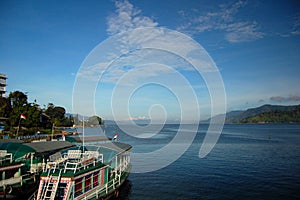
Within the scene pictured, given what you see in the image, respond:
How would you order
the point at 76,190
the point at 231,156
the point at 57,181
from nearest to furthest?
the point at 57,181 → the point at 76,190 → the point at 231,156

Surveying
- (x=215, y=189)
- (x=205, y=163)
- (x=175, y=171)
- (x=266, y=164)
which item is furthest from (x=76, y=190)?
(x=266, y=164)

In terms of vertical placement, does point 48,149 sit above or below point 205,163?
above

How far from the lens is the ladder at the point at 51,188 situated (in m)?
16.1

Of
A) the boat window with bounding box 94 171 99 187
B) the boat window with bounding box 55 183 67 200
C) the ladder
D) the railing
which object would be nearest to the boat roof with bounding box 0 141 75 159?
the railing

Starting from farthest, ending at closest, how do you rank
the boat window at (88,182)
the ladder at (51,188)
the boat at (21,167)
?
the boat at (21,167) → the boat window at (88,182) → the ladder at (51,188)

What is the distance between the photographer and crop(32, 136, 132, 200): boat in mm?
16984

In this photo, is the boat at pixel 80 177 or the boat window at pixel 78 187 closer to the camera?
the boat at pixel 80 177

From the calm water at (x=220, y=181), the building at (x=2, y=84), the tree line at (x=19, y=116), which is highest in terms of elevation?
the building at (x=2, y=84)

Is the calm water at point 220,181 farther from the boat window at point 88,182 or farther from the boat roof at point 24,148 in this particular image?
the boat roof at point 24,148

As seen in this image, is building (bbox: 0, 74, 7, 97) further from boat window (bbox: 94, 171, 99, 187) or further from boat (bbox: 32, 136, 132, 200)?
boat window (bbox: 94, 171, 99, 187)

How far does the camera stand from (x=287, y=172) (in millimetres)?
36094

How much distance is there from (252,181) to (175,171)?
37.6 ft

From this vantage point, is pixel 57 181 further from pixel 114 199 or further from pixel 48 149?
pixel 48 149

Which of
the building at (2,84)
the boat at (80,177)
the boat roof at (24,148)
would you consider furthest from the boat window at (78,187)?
the building at (2,84)
